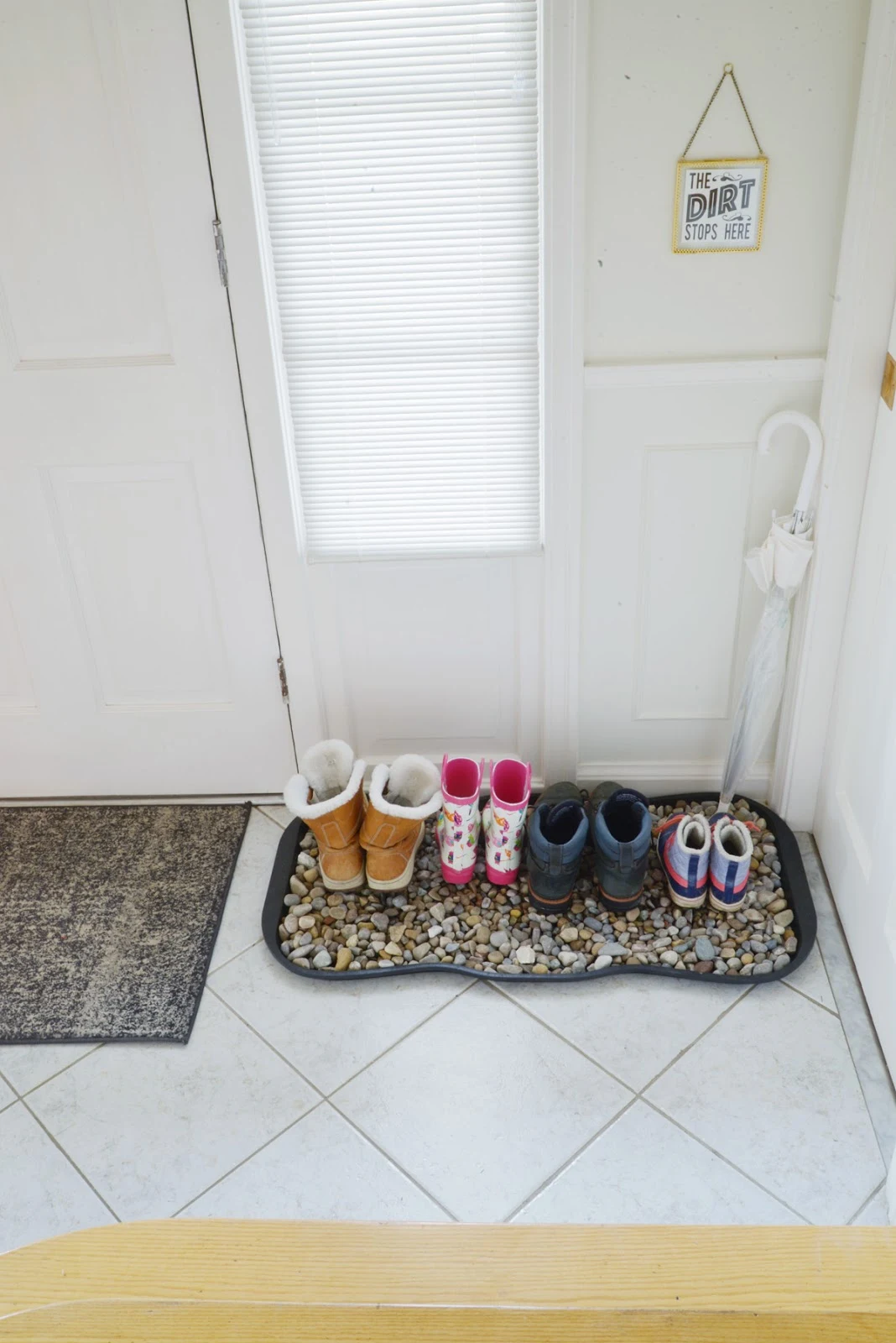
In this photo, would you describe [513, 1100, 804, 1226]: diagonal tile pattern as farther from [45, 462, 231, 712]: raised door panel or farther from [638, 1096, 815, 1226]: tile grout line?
[45, 462, 231, 712]: raised door panel

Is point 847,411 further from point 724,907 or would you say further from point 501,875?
point 501,875

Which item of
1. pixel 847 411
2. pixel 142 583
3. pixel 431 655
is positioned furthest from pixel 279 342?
pixel 847 411

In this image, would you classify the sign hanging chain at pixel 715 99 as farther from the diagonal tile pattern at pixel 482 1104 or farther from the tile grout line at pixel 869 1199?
the tile grout line at pixel 869 1199

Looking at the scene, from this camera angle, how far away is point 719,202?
5.71ft

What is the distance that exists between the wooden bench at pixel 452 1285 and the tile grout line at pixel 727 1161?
0.95 meters

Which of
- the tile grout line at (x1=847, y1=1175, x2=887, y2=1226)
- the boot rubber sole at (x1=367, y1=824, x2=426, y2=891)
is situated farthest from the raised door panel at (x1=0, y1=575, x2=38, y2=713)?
the tile grout line at (x1=847, y1=1175, x2=887, y2=1226)

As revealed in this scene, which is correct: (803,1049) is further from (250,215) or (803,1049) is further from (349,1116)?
(250,215)

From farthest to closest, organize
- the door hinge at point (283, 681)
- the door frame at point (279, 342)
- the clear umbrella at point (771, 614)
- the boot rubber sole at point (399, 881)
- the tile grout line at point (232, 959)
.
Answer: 1. the door hinge at point (283, 681)
2. the boot rubber sole at point (399, 881)
3. the tile grout line at point (232, 959)
4. the clear umbrella at point (771, 614)
5. the door frame at point (279, 342)

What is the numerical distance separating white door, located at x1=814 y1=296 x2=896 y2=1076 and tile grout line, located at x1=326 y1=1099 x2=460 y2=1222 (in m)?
0.77

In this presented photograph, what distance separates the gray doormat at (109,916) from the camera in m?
1.94

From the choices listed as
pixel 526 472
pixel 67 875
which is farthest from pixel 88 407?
pixel 67 875

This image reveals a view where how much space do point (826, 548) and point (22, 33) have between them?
160cm

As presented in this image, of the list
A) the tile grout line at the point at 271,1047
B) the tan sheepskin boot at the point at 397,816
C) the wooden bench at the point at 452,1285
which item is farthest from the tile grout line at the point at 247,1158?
the wooden bench at the point at 452,1285

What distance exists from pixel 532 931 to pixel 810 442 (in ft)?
3.43
